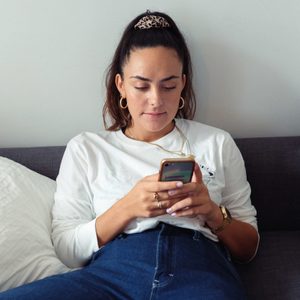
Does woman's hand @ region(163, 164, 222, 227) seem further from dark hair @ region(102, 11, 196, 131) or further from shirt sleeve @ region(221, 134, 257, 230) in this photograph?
dark hair @ region(102, 11, 196, 131)

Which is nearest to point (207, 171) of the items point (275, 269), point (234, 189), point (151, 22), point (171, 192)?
point (234, 189)

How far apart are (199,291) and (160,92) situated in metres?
0.52

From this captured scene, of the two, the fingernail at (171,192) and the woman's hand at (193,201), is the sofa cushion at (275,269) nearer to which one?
the woman's hand at (193,201)

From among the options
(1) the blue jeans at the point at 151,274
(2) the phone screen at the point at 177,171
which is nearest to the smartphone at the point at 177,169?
(2) the phone screen at the point at 177,171

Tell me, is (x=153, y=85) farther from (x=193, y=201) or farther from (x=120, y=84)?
(x=193, y=201)

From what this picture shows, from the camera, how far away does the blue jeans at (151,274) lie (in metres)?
0.94

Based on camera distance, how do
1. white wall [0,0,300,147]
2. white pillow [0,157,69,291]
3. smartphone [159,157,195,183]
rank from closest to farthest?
smartphone [159,157,195,183] < white pillow [0,157,69,291] < white wall [0,0,300,147]

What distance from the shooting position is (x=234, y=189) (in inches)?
48.4

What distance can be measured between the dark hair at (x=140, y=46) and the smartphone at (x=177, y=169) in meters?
0.38

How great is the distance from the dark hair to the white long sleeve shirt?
0.10 meters

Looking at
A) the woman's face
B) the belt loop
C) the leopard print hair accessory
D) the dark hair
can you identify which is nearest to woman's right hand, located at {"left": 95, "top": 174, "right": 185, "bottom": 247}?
the belt loop

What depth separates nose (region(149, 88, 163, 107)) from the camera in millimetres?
1113

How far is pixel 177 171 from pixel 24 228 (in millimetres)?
449

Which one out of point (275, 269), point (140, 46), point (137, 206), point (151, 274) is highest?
point (140, 46)
